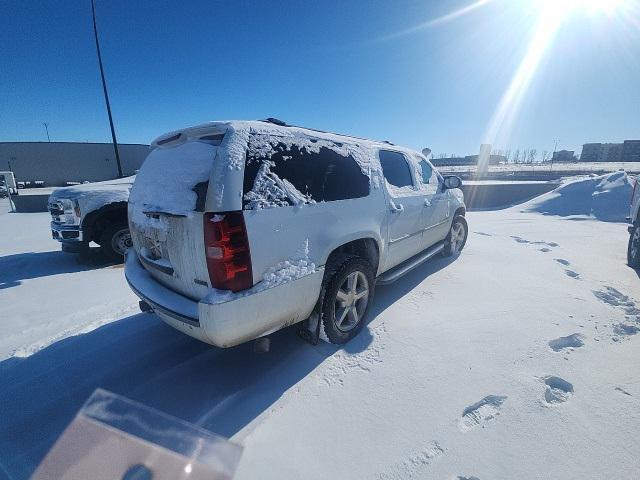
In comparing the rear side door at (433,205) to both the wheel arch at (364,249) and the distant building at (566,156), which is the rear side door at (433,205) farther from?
the distant building at (566,156)

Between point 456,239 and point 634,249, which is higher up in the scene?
point 456,239

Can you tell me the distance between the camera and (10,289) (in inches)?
156

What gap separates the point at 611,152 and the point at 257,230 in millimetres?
121401

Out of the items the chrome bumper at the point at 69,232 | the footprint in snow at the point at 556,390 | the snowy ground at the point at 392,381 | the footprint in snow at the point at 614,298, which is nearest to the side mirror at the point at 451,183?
the snowy ground at the point at 392,381

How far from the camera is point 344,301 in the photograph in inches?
103

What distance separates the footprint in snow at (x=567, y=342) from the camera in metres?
2.48

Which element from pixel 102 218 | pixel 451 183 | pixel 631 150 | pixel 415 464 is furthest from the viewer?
pixel 631 150

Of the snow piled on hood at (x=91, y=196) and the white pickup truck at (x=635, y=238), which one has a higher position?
the snow piled on hood at (x=91, y=196)

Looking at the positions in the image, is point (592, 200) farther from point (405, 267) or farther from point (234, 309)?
point (234, 309)

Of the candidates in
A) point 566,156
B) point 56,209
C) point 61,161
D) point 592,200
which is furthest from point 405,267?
point 566,156

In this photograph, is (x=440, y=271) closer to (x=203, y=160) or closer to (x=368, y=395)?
(x=368, y=395)

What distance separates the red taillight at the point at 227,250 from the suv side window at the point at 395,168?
75.6 inches

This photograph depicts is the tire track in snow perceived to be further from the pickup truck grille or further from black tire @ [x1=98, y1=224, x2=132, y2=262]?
the pickup truck grille

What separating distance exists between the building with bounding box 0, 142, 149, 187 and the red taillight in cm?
4578
